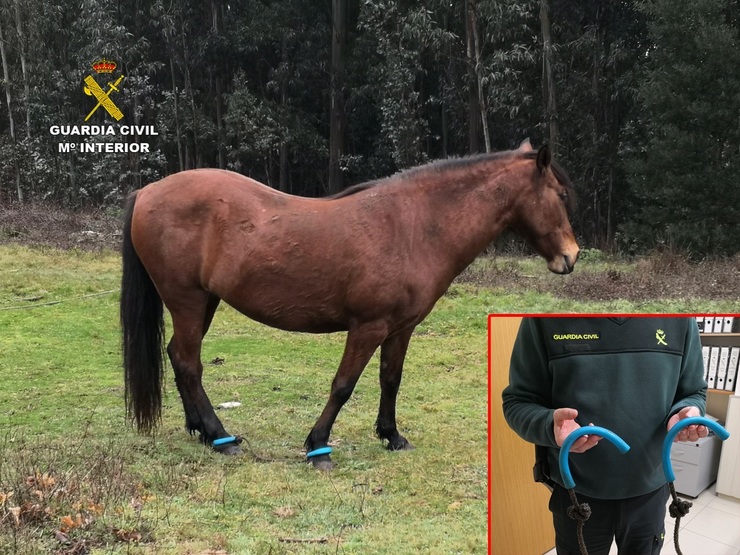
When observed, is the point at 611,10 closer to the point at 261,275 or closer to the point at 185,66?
the point at 185,66

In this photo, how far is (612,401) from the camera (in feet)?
3.96

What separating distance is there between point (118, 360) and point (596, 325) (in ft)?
17.3

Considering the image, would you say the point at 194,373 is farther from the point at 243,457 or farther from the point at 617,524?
the point at 617,524

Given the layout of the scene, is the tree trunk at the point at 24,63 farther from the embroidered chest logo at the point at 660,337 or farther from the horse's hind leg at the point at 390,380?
the embroidered chest logo at the point at 660,337

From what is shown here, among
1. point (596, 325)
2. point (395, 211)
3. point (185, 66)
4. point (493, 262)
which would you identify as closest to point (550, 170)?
point (395, 211)

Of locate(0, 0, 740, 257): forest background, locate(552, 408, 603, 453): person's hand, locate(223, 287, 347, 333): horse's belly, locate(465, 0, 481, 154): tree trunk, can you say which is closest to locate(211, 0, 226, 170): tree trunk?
locate(0, 0, 740, 257): forest background

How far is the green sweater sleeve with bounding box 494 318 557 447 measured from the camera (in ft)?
4.08

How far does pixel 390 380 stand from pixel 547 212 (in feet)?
4.29

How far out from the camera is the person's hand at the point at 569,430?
1070 millimetres

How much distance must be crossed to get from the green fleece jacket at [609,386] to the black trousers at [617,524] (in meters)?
0.04

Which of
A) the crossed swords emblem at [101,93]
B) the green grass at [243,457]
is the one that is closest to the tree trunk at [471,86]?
the green grass at [243,457]

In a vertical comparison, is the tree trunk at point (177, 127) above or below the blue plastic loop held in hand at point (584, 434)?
above

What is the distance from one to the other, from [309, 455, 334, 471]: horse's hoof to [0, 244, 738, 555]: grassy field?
69 millimetres

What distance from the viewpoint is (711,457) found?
1235mm
